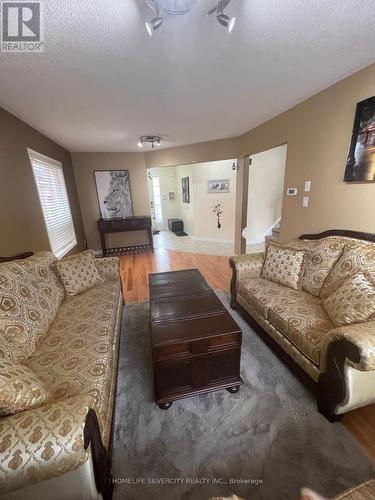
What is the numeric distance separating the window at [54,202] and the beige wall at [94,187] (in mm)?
851

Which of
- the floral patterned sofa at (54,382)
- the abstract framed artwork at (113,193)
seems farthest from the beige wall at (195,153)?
the floral patterned sofa at (54,382)

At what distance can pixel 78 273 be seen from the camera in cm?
212

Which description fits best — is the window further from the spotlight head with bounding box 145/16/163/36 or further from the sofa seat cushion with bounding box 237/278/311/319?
the sofa seat cushion with bounding box 237/278/311/319

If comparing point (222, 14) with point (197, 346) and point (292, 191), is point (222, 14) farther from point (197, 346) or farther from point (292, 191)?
point (292, 191)

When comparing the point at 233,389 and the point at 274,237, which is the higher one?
the point at 274,237

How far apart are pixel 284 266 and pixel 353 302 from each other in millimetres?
753

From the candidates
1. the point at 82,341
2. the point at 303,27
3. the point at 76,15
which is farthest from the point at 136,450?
the point at 303,27

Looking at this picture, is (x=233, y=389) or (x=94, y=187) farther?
(x=94, y=187)

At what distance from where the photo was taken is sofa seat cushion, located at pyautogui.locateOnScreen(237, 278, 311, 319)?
185 centimetres

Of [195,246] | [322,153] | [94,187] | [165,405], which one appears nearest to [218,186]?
[195,246]

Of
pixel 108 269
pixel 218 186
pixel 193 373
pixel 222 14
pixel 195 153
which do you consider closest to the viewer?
pixel 222 14

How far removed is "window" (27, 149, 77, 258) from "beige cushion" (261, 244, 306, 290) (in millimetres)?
3029

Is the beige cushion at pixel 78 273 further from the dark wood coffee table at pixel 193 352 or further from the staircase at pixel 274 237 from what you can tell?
the staircase at pixel 274 237

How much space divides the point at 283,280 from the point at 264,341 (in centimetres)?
64
